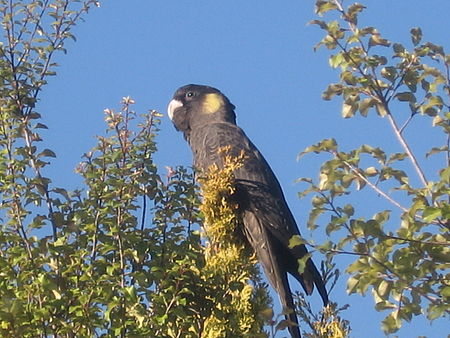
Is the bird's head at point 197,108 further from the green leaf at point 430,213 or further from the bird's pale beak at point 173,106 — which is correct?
Answer: the green leaf at point 430,213

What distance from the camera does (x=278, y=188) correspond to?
23.8 ft

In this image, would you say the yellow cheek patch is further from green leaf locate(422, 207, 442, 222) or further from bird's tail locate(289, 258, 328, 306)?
green leaf locate(422, 207, 442, 222)

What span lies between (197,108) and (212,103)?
0.13 metres

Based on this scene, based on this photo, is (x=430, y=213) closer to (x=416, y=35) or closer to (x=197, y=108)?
(x=416, y=35)

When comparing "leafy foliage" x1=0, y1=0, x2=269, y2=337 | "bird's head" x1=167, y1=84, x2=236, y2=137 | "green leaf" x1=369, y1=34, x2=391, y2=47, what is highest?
"bird's head" x1=167, y1=84, x2=236, y2=137

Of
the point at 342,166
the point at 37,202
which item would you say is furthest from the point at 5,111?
the point at 342,166

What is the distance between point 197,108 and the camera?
8.36 metres

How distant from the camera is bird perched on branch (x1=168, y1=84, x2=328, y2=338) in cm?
641

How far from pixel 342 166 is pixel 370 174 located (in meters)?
0.13

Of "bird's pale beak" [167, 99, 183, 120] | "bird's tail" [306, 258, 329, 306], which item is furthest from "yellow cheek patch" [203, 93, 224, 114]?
"bird's tail" [306, 258, 329, 306]

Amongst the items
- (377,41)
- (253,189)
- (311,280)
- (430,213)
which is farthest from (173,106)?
(430,213)

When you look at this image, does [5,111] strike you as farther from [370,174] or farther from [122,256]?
[370,174]

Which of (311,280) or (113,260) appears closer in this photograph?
(113,260)

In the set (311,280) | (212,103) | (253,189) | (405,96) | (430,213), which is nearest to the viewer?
(430,213)
